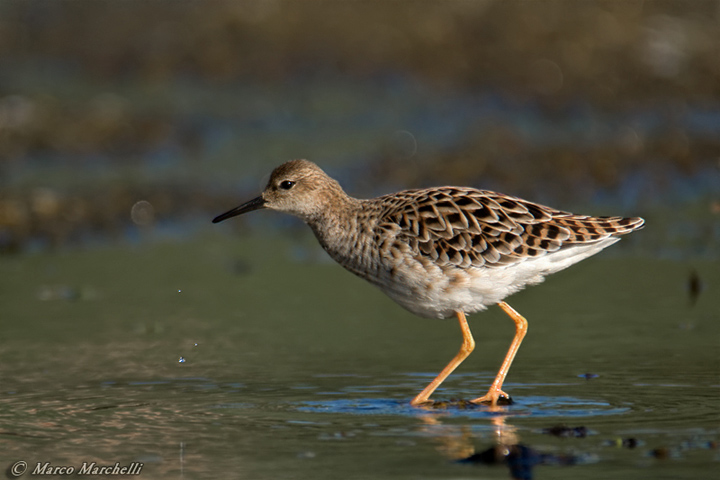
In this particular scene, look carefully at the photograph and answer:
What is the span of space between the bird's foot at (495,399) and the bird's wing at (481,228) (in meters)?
1.07

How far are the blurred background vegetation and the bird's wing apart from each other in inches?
183

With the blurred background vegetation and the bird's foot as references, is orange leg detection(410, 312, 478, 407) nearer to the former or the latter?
the bird's foot

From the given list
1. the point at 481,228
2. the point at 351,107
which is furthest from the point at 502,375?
the point at 351,107

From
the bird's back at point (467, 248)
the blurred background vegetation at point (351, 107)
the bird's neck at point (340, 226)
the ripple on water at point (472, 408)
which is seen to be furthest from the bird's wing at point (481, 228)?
the blurred background vegetation at point (351, 107)

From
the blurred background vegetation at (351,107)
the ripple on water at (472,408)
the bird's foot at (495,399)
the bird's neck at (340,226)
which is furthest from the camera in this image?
the blurred background vegetation at (351,107)

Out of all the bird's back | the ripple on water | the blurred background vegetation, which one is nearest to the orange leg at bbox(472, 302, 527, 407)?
the ripple on water

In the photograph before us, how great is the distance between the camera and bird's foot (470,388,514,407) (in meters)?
8.91

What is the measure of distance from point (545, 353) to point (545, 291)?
2.51 meters

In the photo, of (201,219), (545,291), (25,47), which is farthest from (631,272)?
(25,47)

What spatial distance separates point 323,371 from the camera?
10062 mm

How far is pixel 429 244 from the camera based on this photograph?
31.2ft

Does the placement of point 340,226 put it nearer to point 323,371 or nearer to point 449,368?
point 323,371

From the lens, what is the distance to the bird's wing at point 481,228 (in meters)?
9.49

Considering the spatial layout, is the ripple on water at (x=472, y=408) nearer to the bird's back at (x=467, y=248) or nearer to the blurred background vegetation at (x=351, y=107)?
the bird's back at (x=467, y=248)
